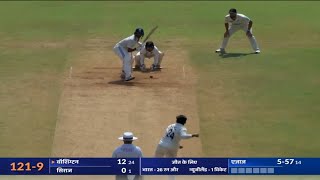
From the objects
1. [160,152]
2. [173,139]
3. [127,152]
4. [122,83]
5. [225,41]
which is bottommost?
[127,152]

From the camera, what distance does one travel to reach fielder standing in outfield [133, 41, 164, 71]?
24261mm

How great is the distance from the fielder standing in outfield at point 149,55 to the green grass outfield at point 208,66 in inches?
49.9

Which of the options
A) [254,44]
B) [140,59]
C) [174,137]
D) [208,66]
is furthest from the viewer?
[254,44]

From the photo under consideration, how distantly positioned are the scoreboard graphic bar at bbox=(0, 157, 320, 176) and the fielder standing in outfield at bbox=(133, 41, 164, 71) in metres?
8.62

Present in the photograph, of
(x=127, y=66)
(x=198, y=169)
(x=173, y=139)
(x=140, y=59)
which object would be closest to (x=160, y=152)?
(x=173, y=139)

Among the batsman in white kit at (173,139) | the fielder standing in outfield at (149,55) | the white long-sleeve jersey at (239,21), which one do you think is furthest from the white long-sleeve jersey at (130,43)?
the batsman in white kit at (173,139)

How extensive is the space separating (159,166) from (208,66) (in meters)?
9.62

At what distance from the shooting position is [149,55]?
24.5m

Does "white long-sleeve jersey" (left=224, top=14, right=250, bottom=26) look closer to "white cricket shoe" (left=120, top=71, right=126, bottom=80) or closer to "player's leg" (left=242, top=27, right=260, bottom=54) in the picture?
"player's leg" (left=242, top=27, right=260, bottom=54)

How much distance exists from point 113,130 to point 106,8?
54.4 feet

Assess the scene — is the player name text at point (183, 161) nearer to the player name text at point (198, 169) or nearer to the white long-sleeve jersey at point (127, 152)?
the player name text at point (198, 169)

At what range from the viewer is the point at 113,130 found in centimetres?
1975

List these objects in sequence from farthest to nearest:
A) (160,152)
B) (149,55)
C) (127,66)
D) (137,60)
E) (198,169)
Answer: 1. (137,60)
2. (149,55)
3. (127,66)
4. (160,152)
5. (198,169)

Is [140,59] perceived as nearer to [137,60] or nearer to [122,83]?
[137,60]
